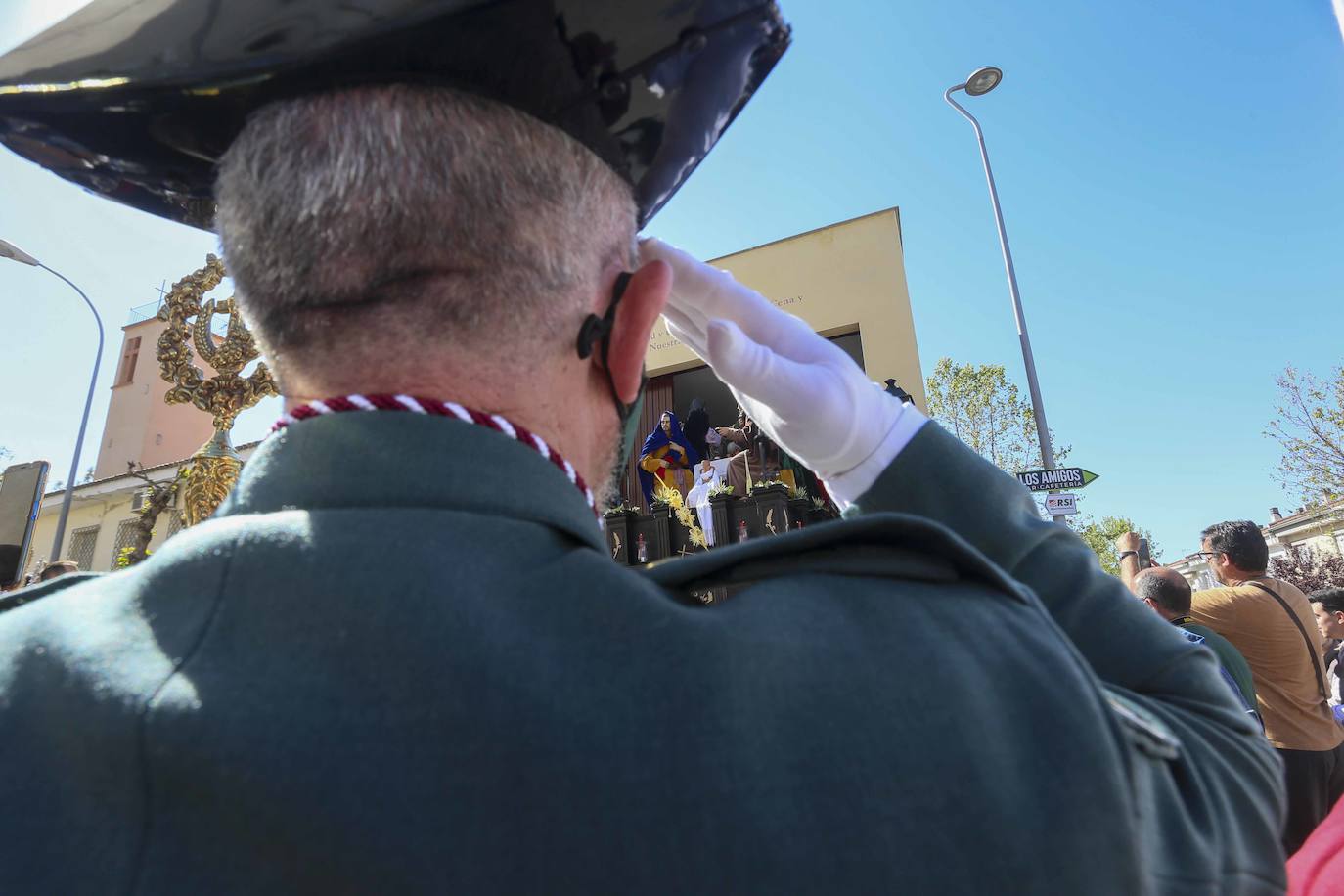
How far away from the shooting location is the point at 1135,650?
0.82 metres

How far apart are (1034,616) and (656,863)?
386mm

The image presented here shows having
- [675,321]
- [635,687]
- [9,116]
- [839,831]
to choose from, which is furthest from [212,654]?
[675,321]

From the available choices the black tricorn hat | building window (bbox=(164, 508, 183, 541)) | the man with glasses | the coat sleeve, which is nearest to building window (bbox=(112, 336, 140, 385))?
building window (bbox=(164, 508, 183, 541))

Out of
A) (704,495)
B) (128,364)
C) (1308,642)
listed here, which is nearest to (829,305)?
(704,495)

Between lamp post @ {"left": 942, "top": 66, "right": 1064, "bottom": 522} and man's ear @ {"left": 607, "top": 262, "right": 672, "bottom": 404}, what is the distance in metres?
8.58

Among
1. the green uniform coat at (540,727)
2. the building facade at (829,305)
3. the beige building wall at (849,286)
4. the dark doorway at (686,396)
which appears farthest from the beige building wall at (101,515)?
the green uniform coat at (540,727)

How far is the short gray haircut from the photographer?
2.50 feet

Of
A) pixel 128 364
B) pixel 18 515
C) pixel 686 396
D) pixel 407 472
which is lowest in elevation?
pixel 407 472

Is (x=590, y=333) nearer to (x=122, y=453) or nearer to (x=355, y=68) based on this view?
(x=355, y=68)

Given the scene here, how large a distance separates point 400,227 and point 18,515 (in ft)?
19.5

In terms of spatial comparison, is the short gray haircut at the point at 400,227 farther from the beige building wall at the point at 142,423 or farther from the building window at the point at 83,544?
the building window at the point at 83,544

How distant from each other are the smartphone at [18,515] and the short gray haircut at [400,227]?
5.69m

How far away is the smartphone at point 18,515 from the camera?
4.96 meters

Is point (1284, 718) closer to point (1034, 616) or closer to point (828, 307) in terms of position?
point (1034, 616)
